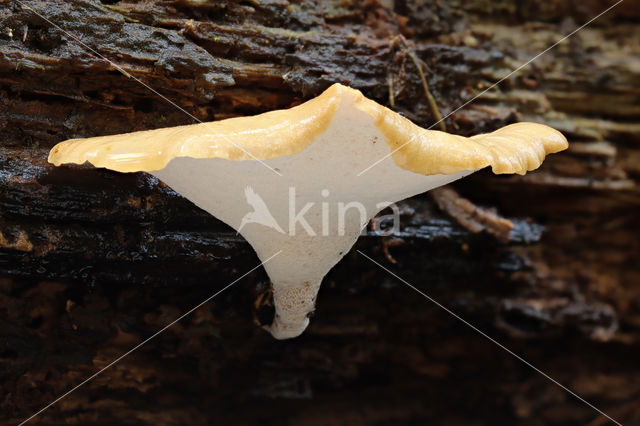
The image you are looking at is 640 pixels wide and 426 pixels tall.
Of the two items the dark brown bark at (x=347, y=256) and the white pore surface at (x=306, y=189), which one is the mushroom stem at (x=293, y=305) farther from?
the dark brown bark at (x=347, y=256)

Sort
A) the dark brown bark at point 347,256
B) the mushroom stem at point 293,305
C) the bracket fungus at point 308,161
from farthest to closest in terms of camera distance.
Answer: the mushroom stem at point 293,305
the dark brown bark at point 347,256
the bracket fungus at point 308,161

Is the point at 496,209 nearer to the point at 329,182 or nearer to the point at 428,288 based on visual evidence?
the point at 428,288

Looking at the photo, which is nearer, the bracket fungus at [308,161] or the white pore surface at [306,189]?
the bracket fungus at [308,161]

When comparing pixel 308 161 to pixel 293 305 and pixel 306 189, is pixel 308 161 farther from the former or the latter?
pixel 293 305

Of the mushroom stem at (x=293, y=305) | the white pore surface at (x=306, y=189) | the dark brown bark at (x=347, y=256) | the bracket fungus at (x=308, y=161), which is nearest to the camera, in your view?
the bracket fungus at (x=308, y=161)

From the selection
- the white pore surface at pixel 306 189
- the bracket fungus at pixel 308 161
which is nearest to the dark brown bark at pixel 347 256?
the white pore surface at pixel 306 189

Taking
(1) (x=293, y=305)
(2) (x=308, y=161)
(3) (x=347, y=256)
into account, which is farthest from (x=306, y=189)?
(3) (x=347, y=256)

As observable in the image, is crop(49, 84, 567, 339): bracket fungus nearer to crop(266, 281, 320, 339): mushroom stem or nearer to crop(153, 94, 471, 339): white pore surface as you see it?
crop(153, 94, 471, 339): white pore surface
